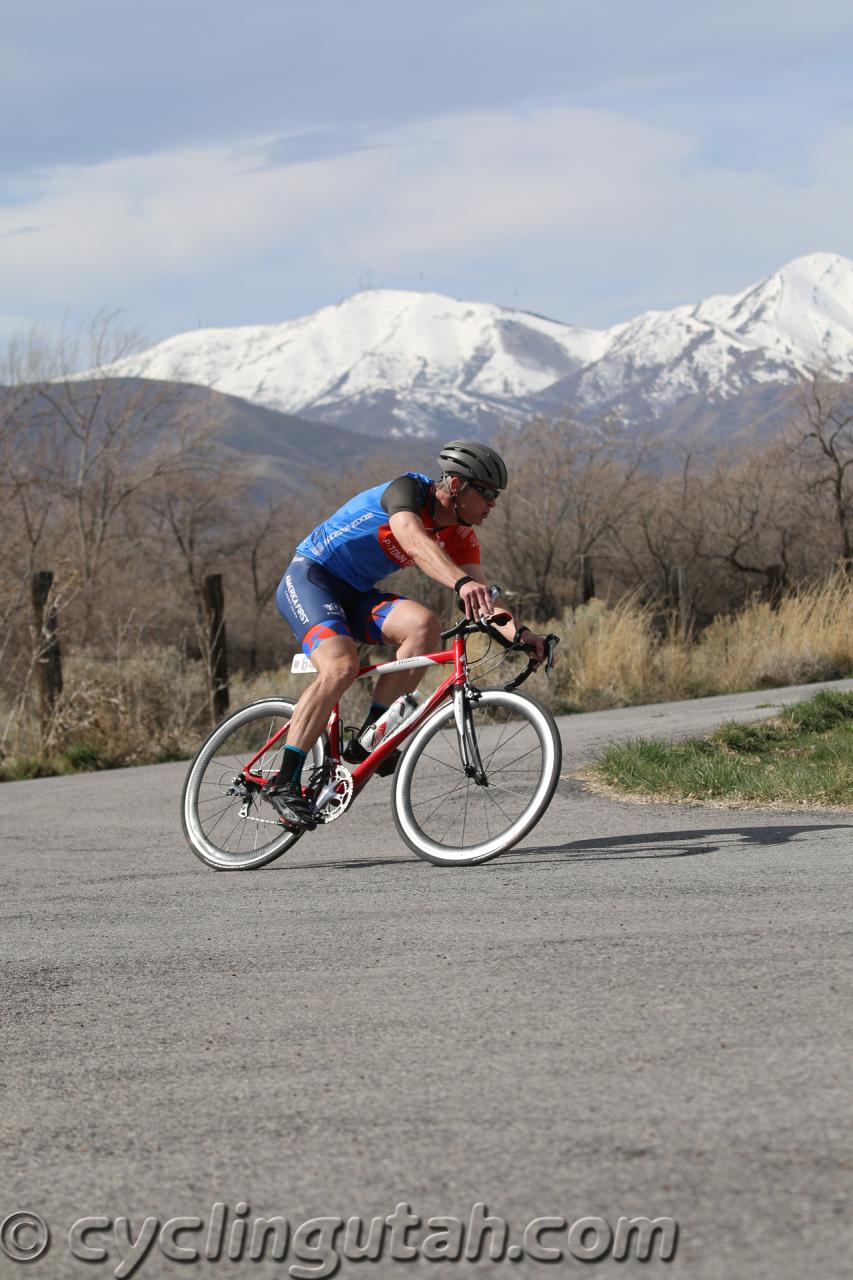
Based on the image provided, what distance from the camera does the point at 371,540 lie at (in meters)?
6.82

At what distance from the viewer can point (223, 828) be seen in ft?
24.1

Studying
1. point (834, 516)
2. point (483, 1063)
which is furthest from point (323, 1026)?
point (834, 516)

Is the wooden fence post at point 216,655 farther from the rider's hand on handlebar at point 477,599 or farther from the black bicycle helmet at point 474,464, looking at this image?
the rider's hand on handlebar at point 477,599

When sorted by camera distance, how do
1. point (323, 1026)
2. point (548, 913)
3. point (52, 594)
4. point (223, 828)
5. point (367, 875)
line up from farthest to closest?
point (52, 594) < point (223, 828) < point (367, 875) < point (548, 913) < point (323, 1026)

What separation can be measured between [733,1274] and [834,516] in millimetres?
39127

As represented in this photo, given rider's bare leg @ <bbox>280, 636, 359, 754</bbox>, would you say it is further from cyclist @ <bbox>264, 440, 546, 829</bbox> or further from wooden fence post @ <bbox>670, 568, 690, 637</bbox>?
wooden fence post @ <bbox>670, 568, 690, 637</bbox>

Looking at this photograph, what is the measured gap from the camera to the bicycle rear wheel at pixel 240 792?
23.5 feet

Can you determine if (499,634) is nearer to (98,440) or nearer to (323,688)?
(323,688)

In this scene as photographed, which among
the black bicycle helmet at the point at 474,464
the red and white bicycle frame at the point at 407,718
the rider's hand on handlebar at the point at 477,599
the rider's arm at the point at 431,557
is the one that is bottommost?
the red and white bicycle frame at the point at 407,718

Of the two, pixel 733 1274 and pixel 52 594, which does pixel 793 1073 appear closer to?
pixel 733 1274

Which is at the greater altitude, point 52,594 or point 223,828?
point 52,594

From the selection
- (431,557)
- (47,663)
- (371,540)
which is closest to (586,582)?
(47,663)

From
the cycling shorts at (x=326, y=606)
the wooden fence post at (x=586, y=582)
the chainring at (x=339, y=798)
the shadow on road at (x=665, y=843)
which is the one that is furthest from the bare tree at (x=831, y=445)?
the chainring at (x=339, y=798)

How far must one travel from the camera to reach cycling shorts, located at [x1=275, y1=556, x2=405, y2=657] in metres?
6.82
